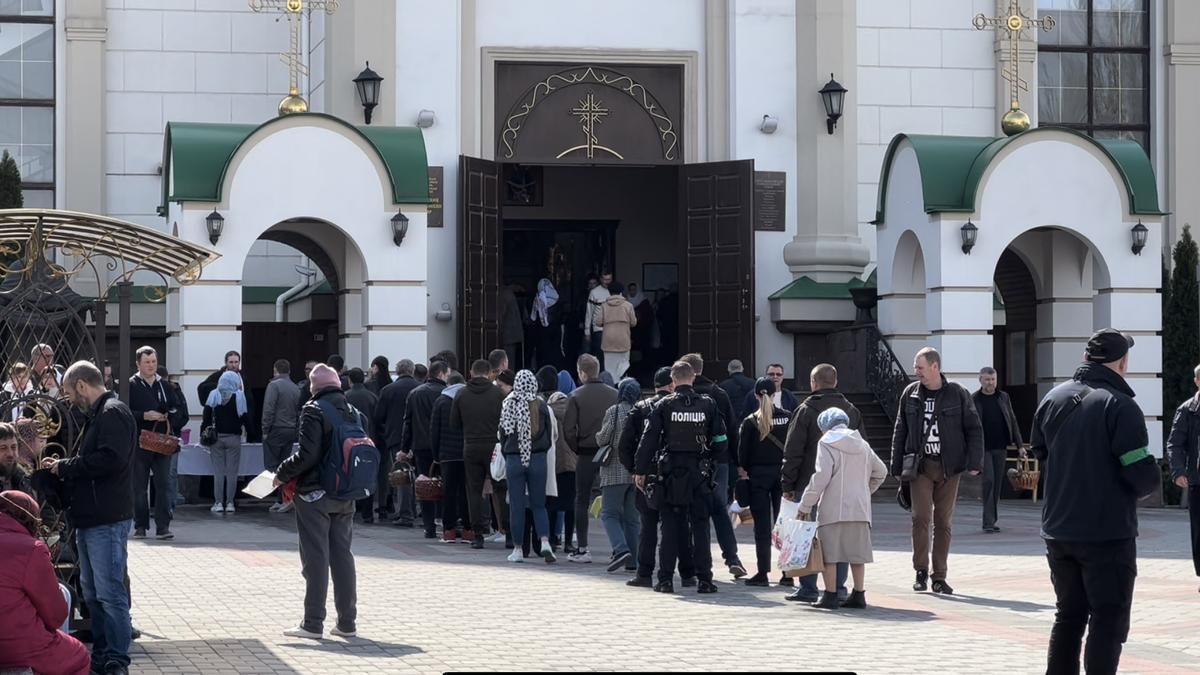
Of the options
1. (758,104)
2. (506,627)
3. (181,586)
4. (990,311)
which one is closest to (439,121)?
(758,104)

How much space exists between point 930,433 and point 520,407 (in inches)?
149

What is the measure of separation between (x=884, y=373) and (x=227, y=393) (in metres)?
8.82


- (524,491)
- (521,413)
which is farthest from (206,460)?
(521,413)

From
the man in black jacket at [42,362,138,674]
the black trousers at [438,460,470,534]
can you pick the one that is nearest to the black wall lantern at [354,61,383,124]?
the black trousers at [438,460,470,534]

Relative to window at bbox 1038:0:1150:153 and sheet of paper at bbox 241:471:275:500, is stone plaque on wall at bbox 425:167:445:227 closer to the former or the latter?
window at bbox 1038:0:1150:153

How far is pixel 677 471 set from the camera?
14.7 meters

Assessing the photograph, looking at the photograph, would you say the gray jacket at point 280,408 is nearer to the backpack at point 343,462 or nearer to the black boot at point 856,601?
the black boot at point 856,601

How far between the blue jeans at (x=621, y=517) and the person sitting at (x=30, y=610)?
810 centimetres

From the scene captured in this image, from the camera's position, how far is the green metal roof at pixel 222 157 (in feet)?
78.5

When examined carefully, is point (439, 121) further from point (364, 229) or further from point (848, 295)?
point (848, 295)

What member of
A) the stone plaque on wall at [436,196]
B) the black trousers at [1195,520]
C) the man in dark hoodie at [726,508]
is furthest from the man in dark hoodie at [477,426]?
the stone plaque on wall at [436,196]

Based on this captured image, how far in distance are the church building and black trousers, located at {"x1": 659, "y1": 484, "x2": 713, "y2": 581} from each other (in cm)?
1006

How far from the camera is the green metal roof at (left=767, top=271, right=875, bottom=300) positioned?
27.6 meters

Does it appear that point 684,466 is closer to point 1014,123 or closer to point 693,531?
point 693,531
